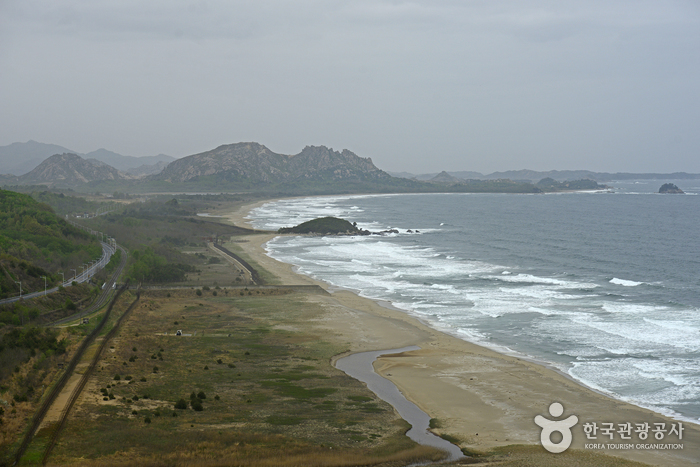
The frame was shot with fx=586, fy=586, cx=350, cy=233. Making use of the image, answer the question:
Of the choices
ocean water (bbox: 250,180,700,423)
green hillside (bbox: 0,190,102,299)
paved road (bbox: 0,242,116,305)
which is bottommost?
Answer: ocean water (bbox: 250,180,700,423)

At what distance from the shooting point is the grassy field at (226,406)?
2686 cm

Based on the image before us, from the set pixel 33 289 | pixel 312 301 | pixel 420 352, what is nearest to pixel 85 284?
pixel 33 289

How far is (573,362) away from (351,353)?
16666 millimetres

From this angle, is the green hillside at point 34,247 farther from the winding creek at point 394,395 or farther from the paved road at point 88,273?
the winding creek at point 394,395

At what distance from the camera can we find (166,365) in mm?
40469

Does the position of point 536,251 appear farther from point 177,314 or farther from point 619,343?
point 177,314

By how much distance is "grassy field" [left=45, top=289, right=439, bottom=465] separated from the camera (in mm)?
26859

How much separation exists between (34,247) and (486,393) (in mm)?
61542

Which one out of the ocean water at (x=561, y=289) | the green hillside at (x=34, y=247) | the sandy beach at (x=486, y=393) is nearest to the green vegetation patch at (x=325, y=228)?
the ocean water at (x=561, y=289)

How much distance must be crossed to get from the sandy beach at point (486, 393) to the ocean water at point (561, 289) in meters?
2.23

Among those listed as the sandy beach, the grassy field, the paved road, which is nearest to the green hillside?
the paved road

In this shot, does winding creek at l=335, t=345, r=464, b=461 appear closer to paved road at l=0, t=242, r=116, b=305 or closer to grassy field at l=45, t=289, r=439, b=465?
grassy field at l=45, t=289, r=439, b=465

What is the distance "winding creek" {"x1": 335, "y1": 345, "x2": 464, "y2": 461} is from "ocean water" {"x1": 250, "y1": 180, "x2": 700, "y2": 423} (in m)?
10.7

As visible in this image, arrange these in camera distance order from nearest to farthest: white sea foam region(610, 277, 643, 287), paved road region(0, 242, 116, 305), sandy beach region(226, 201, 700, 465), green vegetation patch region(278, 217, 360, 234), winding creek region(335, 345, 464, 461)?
winding creek region(335, 345, 464, 461) → sandy beach region(226, 201, 700, 465) → paved road region(0, 242, 116, 305) → white sea foam region(610, 277, 643, 287) → green vegetation patch region(278, 217, 360, 234)
